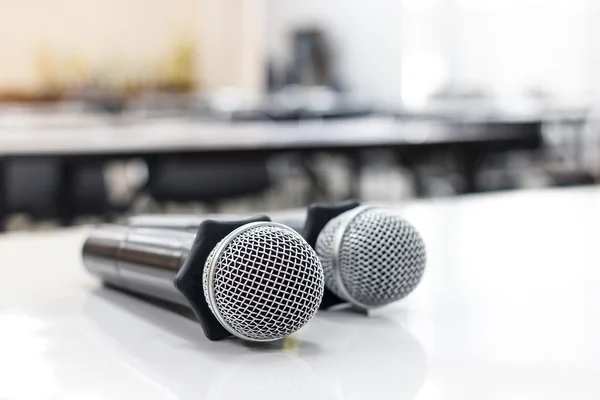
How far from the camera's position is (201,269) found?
59 centimetres

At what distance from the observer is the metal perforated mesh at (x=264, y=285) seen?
0.55 metres

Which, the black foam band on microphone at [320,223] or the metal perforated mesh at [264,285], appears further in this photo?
the black foam band on microphone at [320,223]

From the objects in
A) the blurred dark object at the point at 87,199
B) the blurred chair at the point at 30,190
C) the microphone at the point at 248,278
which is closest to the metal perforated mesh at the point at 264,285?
the microphone at the point at 248,278

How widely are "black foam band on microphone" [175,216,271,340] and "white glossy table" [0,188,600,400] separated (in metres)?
0.02

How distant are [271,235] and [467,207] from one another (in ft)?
3.08

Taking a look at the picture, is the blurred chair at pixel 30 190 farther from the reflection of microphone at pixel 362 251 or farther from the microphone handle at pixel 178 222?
the reflection of microphone at pixel 362 251

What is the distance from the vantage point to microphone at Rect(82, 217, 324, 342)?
55cm

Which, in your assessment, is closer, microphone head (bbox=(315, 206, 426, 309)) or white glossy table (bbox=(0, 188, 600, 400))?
white glossy table (bbox=(0, 188, 600, 400))

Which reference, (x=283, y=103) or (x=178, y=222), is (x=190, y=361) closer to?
(x=178, y=222)

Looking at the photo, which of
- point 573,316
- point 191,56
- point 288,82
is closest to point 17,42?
point 191,56

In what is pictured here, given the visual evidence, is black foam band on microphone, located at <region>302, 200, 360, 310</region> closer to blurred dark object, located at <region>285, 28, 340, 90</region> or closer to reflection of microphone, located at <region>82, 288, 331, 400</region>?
reflection of microphone, located at <region>82, 288, 331, 400</region>

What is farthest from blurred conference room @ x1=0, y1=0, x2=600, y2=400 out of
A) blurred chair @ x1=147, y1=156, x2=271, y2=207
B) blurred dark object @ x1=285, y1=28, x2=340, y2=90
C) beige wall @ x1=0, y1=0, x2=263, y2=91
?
blurred dark object @ x1=285, y1=28, x2=340, y2=90

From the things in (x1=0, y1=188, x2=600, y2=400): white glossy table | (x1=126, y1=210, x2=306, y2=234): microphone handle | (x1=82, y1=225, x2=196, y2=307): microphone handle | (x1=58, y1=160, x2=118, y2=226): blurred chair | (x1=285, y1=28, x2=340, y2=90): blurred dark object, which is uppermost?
A: (x1=285, y1=28, x2=340, y2=90): blurred dark object

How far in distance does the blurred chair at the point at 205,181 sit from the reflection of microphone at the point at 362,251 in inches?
125
